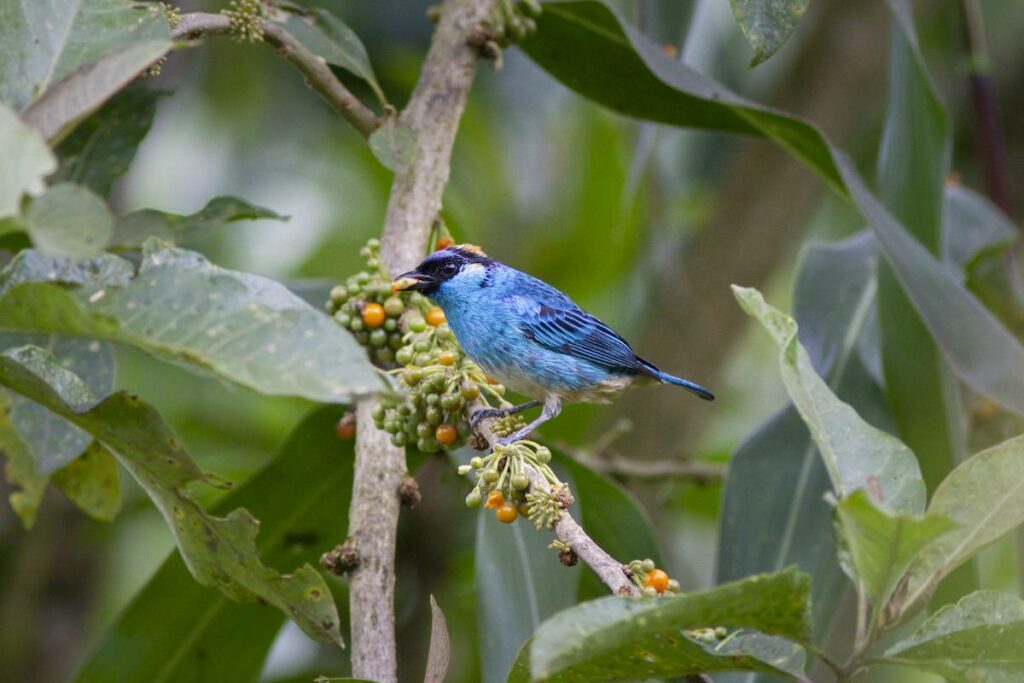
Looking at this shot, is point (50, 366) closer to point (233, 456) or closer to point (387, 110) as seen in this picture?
point (387, 110)

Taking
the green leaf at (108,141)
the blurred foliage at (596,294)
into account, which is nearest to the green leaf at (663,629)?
the blurred foliage at (596,294)

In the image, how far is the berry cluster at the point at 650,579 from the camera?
A: 1637 mm

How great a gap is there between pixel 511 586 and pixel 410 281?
711mm

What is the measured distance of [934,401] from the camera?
115 inches

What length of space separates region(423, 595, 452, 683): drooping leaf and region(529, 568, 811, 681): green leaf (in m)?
0.17

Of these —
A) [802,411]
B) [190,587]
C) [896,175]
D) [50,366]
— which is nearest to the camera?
[802,411]

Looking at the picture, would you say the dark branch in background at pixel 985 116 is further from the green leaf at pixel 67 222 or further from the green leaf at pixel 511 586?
the green leaf at pixel 67 222

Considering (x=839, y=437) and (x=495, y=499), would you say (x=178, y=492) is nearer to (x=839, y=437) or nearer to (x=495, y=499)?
(x=495, y=499)

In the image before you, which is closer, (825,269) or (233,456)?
(825,269)

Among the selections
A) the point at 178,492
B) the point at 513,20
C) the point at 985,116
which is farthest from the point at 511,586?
the point at 985,116

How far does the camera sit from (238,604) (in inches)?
106

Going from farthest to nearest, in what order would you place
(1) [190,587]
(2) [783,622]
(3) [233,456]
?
(3) [233,456] < (1) [190,587] < (2) [783,622]

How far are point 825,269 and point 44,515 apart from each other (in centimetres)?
255

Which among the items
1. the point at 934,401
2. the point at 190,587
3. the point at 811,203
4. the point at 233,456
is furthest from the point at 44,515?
the point at 811,203
